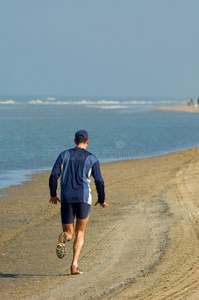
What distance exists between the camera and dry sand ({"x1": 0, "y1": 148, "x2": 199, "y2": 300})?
6293 mm

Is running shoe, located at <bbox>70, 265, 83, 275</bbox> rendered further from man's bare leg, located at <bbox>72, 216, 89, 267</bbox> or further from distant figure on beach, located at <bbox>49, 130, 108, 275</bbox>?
distant figure on beach, located at <bbox>49, 130, 108, 275</bbox>

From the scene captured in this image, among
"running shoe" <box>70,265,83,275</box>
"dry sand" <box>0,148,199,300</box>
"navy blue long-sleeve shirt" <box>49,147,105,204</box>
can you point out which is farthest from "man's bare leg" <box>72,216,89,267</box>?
"navy blue long-sleeve shirt" <box>49,147,105,204</box>

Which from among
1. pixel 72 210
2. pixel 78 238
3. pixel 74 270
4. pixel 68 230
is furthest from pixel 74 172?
pixel 74 270

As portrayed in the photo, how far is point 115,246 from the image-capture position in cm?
821

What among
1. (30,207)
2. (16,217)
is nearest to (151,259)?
(16,217)

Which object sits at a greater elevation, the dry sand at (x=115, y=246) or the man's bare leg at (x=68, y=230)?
the man's bare leg at (x=68, y=230)

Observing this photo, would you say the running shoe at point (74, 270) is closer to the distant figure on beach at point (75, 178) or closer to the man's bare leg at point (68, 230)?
the distant figure on beach at point (75, 178)

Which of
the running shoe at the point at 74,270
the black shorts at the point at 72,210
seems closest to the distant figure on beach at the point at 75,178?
the black shorts at the point at 72,210

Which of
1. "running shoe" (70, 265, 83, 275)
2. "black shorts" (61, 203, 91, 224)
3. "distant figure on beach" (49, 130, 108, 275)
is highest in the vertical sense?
"distant figure on beach" (49, 130, 108, 275)

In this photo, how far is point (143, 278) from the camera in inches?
258

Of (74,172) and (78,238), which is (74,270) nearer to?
(78,238)

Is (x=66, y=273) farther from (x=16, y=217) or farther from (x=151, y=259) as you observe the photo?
(x=16, y=217)

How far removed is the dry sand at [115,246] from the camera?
6293mm

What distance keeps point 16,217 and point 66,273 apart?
3897 millimetres
